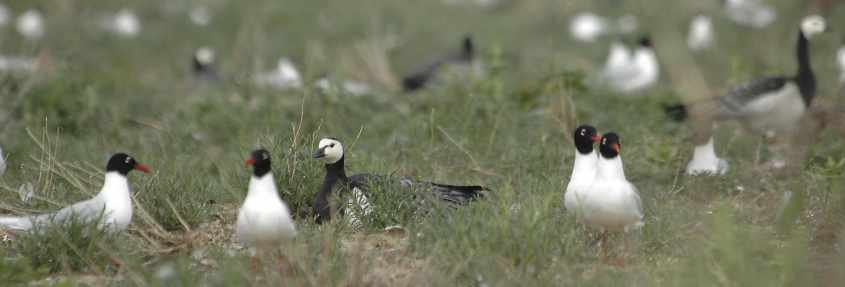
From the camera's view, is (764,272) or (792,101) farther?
(792,101)

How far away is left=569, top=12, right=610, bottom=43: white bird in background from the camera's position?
16.2 meters

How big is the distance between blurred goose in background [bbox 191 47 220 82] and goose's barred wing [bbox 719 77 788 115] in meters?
6.94

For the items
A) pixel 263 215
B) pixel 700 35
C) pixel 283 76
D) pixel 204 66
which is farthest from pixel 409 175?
pixel 700 35

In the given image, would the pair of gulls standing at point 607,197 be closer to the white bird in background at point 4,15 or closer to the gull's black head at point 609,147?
the gull's black head at point 609,147

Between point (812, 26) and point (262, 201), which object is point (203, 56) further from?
point (262, 201)

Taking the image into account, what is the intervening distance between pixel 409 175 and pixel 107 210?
7.27ft

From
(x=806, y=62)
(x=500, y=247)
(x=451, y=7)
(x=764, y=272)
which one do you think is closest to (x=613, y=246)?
(x=500, y=247)

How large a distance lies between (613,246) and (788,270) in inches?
49.6

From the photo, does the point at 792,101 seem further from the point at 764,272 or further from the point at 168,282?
the point at 168,282

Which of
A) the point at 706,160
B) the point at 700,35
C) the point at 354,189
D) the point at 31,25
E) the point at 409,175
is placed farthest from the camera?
the point at 31,25

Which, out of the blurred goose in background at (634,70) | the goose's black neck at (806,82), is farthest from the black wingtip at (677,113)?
the blurred goose in background at (634,70)

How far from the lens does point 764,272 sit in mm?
4320

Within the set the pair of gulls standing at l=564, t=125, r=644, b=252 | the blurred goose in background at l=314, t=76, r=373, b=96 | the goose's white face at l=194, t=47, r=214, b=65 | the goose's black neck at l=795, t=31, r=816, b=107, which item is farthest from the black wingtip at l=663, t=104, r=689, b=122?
the goose's white face at l=194, t=47, r=214, b=65

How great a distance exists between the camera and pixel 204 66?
1420 centimetres
